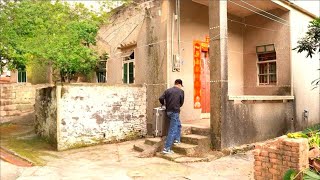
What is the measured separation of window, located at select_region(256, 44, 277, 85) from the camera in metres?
10.7

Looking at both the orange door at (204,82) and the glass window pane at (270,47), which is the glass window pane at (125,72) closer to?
the orange door at (204,82)

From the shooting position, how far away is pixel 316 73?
478 inches

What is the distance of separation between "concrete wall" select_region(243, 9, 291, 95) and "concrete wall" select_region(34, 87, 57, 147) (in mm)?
7250

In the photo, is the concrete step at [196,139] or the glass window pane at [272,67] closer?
the concrete step at [196,139]

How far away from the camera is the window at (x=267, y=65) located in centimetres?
1071

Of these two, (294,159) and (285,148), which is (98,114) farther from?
(294,159)

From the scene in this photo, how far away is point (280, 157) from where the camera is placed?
4.57 m

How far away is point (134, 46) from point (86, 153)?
4.47 meters

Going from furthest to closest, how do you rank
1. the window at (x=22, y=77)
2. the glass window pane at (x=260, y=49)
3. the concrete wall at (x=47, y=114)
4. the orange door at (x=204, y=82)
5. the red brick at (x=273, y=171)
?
1. the window at (x=22, y=77)
2. the glass window pane at (x=260, y=49)
3. the orange door at (x=204, y=82)
4. the concrete wall at (x=47, y=114)
5. the red brick at (x=273, y=171)

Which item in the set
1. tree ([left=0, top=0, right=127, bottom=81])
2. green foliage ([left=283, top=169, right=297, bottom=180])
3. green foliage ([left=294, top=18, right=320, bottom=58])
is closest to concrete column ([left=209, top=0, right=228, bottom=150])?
green foliage ([left=294, top=18, right=320, bottom=58])

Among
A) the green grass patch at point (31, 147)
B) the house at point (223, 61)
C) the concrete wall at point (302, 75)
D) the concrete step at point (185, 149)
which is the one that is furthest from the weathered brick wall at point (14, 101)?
the concrete wall at point (302, 75)

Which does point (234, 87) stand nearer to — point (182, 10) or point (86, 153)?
point (182, 10)

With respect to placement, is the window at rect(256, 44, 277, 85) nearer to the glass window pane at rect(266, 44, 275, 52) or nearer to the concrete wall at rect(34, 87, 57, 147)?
the glass window pane at rect(266, 44, 275, 52)

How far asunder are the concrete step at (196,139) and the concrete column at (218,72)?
21 cm
